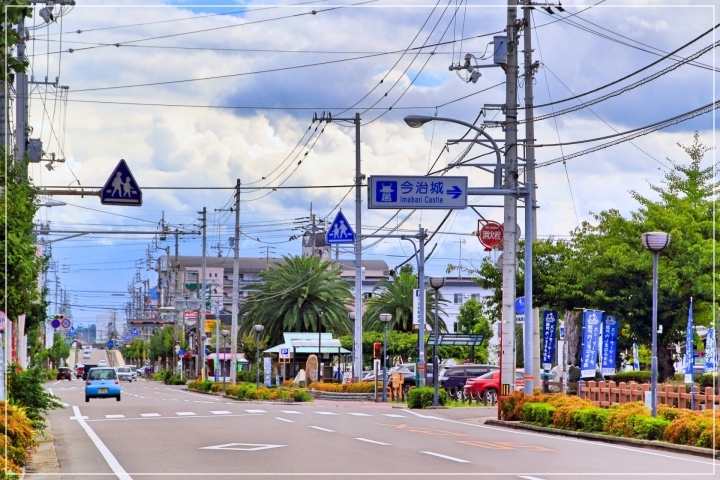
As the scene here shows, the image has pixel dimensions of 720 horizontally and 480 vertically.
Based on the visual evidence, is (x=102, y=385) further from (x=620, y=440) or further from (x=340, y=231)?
(x=620, y=440)

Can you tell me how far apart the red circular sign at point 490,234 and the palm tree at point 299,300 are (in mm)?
37843

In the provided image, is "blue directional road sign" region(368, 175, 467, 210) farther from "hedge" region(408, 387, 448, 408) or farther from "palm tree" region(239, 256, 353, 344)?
"palm tree" region(239, 256, 353, 344)

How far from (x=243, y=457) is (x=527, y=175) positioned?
16722 millimetres

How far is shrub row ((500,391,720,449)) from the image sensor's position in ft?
65.0

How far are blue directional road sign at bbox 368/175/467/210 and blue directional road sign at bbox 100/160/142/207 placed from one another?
6.19 m

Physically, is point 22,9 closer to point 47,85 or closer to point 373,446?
point 373,446

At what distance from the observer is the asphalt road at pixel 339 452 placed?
15.3m

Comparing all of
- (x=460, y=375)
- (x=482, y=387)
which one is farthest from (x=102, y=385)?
(x=482, y=387)

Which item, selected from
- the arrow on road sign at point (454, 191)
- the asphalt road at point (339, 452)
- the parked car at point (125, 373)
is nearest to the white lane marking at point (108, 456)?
the asphalt road at point (339, 452)

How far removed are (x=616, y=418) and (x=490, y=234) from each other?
11.6 meters

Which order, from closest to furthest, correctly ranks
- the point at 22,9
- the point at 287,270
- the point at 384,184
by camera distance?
the point at 22,9
the point at 384,184
the point at 287,270

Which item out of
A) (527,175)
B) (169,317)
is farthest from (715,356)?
(169,317)

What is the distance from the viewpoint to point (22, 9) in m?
11.6

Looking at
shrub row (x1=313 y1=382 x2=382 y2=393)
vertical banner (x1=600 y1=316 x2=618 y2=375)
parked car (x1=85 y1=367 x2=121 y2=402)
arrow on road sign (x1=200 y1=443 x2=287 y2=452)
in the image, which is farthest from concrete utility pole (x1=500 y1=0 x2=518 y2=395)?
parked car (x1=85 y1=367 x2=121 y2=402)
